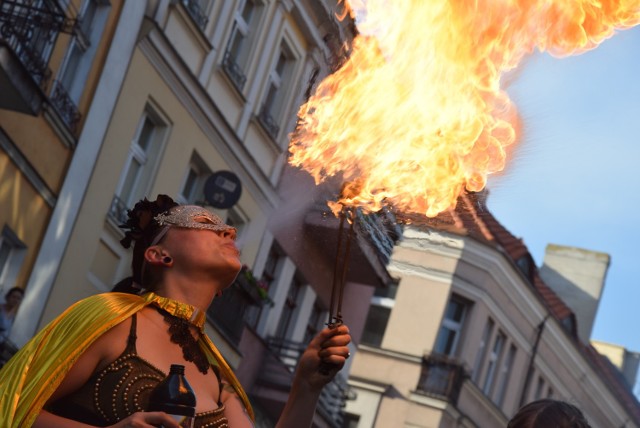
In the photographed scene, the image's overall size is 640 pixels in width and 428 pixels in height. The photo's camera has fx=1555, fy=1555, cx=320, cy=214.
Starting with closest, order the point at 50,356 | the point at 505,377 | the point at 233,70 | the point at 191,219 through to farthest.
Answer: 1. the point at 50,356
2. the point at 191,219
3. the point at 233,70
4. the point at 505,377

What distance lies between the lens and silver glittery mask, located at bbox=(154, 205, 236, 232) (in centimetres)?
525

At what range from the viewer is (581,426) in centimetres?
507

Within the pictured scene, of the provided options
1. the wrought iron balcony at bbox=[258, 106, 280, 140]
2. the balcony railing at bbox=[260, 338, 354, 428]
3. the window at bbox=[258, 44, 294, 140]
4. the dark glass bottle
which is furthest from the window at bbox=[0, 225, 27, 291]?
the dark glass bottle

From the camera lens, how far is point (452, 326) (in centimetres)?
3650

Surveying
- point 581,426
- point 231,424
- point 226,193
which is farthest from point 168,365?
point 226,193

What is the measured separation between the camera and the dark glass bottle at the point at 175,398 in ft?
14.5

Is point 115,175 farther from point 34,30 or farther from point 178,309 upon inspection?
point 178,309

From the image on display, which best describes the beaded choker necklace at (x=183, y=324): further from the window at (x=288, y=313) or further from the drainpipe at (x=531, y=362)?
the drainpipe at (x=531, y=362)

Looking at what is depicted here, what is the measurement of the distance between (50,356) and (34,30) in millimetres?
10527

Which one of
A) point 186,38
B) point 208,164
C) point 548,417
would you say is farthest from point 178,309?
point 208,164

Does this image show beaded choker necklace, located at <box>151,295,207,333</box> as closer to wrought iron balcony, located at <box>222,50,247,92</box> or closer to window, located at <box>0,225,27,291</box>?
window, located at <box>0,225,27,291</box>

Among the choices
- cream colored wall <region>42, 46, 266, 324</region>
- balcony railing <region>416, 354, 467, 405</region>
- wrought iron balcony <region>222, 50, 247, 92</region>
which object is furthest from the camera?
balcony railing <region>416, 354, 467, 405</region>

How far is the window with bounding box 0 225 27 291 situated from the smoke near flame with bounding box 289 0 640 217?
27.1 ft

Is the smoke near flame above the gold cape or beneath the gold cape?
above
